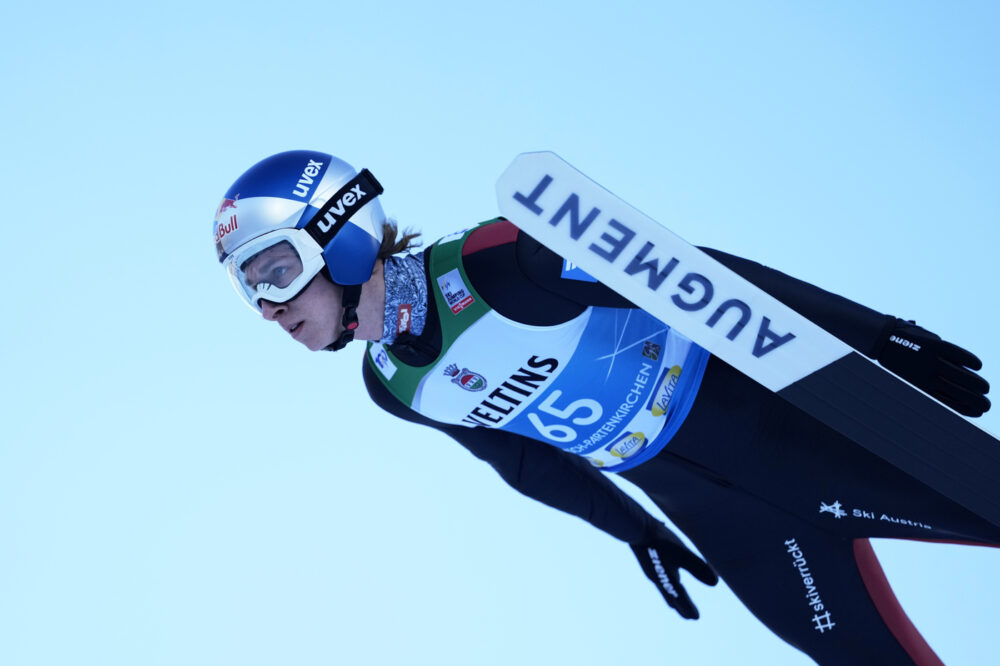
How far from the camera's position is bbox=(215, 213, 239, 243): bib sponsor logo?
182 centimetres

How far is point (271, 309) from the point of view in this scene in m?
1.84

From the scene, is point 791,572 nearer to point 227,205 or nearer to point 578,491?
point 578,491

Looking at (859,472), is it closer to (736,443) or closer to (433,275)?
(736,443)

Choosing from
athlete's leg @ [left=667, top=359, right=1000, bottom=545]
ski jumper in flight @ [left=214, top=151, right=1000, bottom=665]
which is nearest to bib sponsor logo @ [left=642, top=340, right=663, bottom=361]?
ski jumper in flight @ [left=214, top=151, right=1000, bottom=665]

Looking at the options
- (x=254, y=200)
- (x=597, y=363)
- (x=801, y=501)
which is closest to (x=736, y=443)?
(x=801, y=501)

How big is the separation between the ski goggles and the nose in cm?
2

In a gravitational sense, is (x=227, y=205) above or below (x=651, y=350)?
below

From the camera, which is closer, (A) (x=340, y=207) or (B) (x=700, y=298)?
(B) (x=700, y=298)

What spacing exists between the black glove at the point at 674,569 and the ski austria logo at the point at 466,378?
27.0 inches

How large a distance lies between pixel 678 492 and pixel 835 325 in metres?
0.66

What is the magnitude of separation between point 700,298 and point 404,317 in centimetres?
71

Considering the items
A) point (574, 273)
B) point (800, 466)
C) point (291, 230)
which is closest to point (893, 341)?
point (800, 466)

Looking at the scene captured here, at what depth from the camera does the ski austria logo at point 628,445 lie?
1.96 metres

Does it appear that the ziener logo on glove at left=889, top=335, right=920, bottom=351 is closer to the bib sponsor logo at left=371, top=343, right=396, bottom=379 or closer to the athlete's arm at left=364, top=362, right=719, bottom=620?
the athlete's arm at left=364, top=362, right=719, bottom=620
